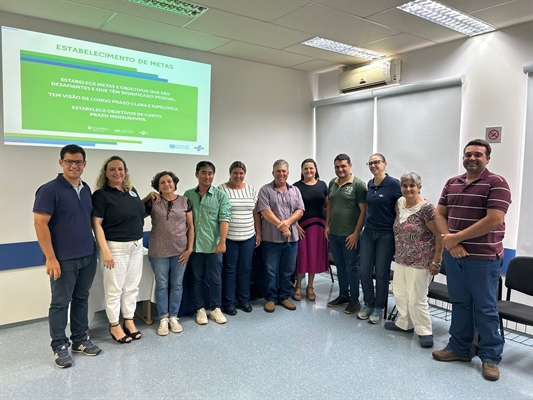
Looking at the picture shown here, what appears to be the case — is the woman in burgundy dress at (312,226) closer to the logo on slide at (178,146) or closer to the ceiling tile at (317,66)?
the logo on slide at (178,146)

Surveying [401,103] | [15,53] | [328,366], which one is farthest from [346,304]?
[15,53]

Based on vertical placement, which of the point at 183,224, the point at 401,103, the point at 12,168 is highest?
the point at 401,103

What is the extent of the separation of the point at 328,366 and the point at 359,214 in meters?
1.44

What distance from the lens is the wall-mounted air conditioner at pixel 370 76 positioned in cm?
429

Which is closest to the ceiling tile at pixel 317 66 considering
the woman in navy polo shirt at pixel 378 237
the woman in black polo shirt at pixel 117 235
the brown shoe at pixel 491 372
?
the woman in navy polo shirt at pixel 378 237

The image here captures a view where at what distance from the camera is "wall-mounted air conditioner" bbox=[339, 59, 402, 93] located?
429 centimetres

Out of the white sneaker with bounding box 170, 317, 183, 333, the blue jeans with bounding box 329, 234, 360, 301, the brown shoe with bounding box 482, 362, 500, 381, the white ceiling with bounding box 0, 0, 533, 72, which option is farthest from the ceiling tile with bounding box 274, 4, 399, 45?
the brown shoe with bounding box 482, 362, 500, 381

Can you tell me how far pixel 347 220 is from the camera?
3572 millimetres

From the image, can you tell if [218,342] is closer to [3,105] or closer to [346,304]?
[346,304]

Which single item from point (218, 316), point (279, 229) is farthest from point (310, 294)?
point (218, 316)

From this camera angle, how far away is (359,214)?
3.56m

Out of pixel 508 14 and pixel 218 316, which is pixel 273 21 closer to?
pixel 508 14

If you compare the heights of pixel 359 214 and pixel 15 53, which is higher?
pixel 15 53

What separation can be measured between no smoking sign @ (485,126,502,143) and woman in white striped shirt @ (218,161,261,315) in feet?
7.41
